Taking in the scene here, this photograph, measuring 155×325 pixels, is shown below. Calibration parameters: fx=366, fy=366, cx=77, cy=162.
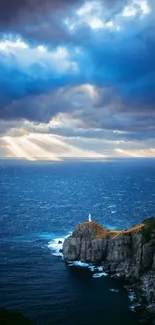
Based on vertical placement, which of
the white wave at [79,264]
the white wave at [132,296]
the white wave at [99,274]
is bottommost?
the white wave at [132,296]

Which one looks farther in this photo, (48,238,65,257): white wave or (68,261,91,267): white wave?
(48,238,65,257): white wave

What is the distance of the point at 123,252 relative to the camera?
118188 mm

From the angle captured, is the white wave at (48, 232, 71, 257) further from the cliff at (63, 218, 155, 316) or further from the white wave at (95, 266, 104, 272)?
the white wave at (95, 266, 104, 272)

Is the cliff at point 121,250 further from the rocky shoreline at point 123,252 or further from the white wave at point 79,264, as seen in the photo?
the white wave at point 79,264

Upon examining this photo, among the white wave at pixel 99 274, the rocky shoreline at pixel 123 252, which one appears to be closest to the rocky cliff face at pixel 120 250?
the rocky shoreline at pixel 123 252

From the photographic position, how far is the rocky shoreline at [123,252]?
10306 cm

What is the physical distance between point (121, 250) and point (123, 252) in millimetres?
981

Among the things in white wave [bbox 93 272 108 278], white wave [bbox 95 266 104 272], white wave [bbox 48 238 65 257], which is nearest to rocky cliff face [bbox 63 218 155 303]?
white wave [bbox 95 266 104 272]

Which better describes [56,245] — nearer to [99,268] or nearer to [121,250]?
[99,268]

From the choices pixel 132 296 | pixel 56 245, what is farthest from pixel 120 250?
pixel 56 245

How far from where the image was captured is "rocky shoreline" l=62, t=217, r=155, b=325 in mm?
103062

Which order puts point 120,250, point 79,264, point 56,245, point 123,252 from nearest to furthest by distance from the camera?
point 123,252
point 120,250
point 79,264
point 56,245

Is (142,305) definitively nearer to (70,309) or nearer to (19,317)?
(70,309)

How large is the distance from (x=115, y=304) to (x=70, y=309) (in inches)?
477
